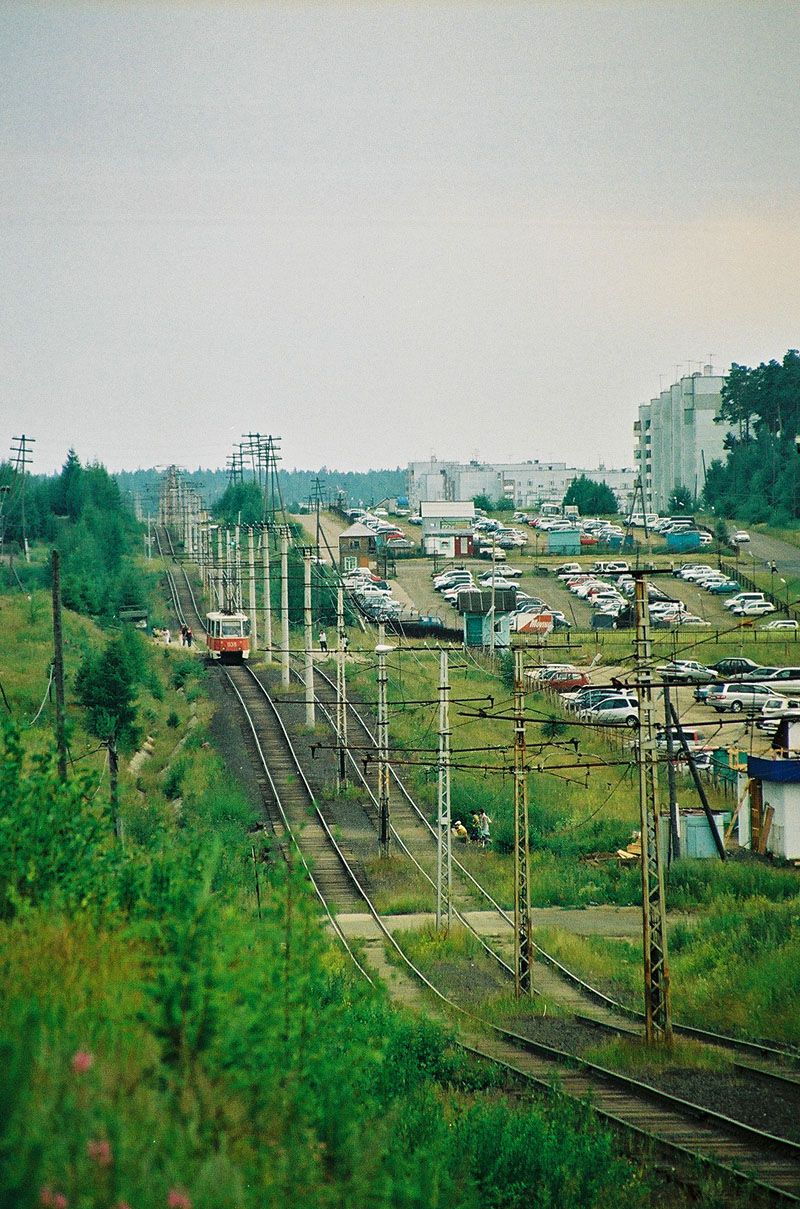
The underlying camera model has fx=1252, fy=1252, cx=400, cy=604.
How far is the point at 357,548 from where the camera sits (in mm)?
82000

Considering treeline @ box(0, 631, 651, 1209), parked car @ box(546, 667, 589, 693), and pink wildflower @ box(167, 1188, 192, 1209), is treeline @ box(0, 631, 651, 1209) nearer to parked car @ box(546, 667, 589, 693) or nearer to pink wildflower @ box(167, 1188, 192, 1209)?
pink wildflower @ box(167, 1188, 192, 1209)

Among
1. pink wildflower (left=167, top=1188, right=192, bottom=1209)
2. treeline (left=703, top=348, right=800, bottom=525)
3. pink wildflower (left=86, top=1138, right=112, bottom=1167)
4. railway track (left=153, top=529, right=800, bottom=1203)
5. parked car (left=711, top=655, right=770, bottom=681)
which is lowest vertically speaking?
railway track (left=153, top=529, right=800, bottom=1203)

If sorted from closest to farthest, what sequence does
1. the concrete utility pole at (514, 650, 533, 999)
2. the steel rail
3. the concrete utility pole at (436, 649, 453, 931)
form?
the steel rail → the concrete utility pole at (514, 650, 533, 999) → the concrete utility pole at (436, 649, 453, 931)

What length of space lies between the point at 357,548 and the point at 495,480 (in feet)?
268

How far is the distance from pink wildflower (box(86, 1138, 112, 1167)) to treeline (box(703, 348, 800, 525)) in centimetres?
7664

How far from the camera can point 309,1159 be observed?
596cm

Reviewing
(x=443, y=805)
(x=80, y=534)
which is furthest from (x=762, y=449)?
(x=443, y=805)

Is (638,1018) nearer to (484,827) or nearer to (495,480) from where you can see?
(484,827)

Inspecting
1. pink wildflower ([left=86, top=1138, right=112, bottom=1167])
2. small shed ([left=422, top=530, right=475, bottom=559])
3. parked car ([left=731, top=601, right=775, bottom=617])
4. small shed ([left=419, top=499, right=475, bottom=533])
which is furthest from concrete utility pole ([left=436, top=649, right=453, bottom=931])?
small shed ([left=419, top=499, right=475, bottom=533])

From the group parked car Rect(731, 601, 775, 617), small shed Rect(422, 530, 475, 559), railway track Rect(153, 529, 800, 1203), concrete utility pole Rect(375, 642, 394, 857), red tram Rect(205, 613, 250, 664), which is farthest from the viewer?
small shed Rect(422, 530, 475, 559)

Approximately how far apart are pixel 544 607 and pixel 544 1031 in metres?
40.8

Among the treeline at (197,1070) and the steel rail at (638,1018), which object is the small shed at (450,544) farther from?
the treeline at (197,1070)

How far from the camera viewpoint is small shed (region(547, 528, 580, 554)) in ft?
264

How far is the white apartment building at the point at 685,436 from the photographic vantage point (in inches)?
4124
